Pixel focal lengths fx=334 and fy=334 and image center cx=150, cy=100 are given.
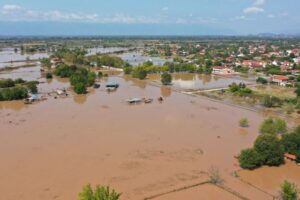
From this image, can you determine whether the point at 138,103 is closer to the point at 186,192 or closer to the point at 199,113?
the point at 199,113

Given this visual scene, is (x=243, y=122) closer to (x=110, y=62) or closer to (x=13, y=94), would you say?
(x=13, y=94)

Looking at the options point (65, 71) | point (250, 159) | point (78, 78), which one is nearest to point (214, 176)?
point (250, 159)

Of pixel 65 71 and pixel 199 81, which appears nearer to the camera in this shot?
pixel 199 81

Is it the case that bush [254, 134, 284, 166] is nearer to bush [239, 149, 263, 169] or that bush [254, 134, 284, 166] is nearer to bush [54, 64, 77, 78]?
bush [239, 149, 263, 169]

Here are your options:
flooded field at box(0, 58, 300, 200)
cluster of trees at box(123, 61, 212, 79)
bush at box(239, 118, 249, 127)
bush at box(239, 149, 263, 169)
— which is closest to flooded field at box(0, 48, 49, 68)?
cluster of trees at box(123, 61, 212, 79)

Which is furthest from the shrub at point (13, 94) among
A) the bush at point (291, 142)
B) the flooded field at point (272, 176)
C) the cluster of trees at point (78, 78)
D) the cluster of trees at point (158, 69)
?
the bush at point (291, 142)

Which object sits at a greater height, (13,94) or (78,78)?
(78,78)

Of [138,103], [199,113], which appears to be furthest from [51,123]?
[199,113]

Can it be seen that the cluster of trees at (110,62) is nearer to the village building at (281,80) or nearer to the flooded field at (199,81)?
the flooded field at (199,81)
